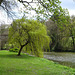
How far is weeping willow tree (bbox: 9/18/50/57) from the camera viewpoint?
16.2 metres

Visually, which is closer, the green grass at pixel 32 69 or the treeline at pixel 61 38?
the green grass at pixel 32 69

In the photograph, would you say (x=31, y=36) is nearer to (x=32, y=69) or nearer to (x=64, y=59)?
(x=64, y=59)

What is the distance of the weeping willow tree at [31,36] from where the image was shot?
16.2 m

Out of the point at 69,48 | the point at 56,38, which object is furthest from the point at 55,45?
the point at 69,48

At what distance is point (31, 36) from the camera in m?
16.2

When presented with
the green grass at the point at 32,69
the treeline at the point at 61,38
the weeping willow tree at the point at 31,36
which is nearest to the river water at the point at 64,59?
the weeping willow tree at the point at 31,36

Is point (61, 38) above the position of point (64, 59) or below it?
above

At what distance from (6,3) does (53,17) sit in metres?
3.26

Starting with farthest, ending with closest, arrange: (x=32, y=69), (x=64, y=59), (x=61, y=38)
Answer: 1. (x=61, y=38)
2. (x=64, y=59)
3. (x=32, y=69)

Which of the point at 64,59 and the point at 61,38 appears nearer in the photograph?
the point at 64,59

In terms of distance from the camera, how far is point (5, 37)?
3856 centimetres

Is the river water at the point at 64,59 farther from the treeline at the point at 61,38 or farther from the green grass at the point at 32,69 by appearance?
the treeline at the point at 61,38

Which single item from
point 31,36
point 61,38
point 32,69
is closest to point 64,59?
point 31,36

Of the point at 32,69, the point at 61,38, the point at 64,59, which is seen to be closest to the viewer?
the point at 32,69
